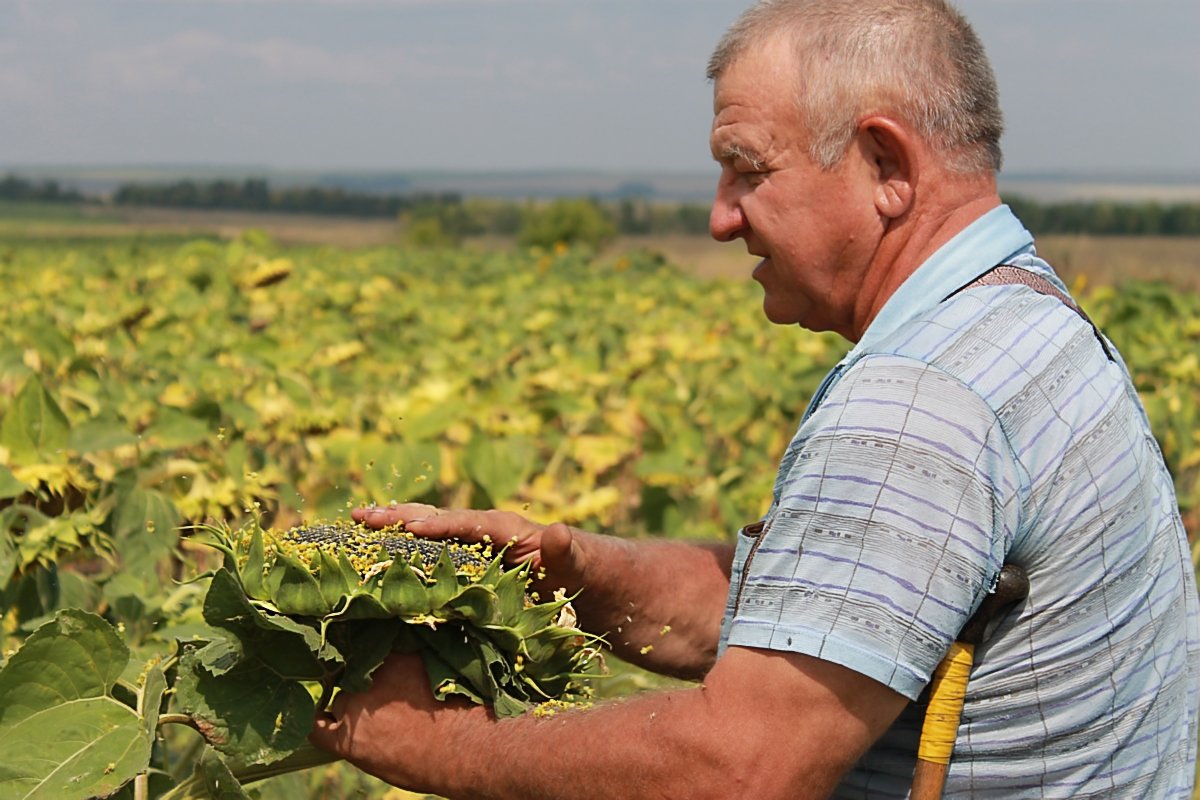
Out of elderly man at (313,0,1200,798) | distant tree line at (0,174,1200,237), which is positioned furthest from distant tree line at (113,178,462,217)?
elderly man at (313,0,1200,798)

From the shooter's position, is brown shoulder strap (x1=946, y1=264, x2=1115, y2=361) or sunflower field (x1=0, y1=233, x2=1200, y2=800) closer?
brown shoulder strap (x1=946, y1=264, x2=1115, y2=361)

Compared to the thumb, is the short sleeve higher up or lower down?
higher up

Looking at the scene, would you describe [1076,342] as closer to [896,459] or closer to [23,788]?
[896,459]

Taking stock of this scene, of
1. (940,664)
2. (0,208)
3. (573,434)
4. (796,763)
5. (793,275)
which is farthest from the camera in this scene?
(0,208)

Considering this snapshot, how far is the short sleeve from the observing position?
1.71 meters

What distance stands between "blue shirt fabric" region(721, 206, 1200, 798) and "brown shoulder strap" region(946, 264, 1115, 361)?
16 millimetres

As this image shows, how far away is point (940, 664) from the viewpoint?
183cm

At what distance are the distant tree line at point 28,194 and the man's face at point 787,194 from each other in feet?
283

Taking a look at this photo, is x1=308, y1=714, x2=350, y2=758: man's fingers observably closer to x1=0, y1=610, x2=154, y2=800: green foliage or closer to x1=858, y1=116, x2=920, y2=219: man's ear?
x1=0, y1=610, x2=154, y2=800: green foliage

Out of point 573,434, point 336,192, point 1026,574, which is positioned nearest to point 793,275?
point 1026,574

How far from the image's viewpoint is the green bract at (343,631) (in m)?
1.85

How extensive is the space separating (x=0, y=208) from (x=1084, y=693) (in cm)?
8376

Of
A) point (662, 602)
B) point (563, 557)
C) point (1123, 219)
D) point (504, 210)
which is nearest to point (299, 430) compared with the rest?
point (662, 602)

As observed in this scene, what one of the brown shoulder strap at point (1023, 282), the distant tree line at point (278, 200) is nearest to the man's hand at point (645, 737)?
the brown shoulder strap at point (1023, 282)
